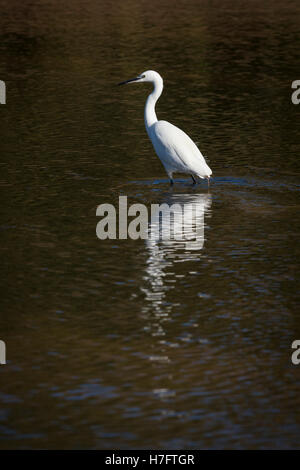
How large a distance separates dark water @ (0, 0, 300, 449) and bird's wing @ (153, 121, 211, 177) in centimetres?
36

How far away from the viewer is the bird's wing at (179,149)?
13.1 meters

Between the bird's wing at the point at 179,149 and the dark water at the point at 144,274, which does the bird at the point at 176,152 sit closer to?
the bird's wing at the point at 179,149

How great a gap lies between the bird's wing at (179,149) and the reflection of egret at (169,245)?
368mm

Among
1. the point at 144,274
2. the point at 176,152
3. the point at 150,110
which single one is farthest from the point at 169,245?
the point at 150,110

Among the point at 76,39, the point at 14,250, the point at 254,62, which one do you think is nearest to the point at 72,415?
the point at 14,250

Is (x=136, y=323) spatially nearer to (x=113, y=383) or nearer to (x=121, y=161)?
(x=113, y=383)

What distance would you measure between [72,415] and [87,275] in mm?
3090

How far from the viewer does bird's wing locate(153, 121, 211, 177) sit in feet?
43.1

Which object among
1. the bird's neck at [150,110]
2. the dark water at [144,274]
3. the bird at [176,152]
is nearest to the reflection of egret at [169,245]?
the dark water at [144,274]

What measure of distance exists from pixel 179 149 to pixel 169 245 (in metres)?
2.83

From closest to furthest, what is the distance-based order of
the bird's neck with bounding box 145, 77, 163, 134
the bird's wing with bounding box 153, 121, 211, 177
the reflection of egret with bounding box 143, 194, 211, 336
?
the reflection of egret with bounding box 143, 194, 211, 336 < the bird's wing with bounding box 153, 121, 211, 177 < the bird's neck with bounding box 145, 77, 163, 134

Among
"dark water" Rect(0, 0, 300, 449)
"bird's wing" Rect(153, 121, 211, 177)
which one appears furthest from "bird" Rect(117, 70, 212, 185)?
"dark water" Rect(0, 0, 300, 449)

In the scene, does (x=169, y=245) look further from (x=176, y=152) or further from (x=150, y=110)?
(x=150, y=110)

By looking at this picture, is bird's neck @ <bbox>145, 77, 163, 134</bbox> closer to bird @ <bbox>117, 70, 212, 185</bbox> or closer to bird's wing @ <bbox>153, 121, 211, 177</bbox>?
bird @ <bbox>117, 70, 212, 185</bbox>
